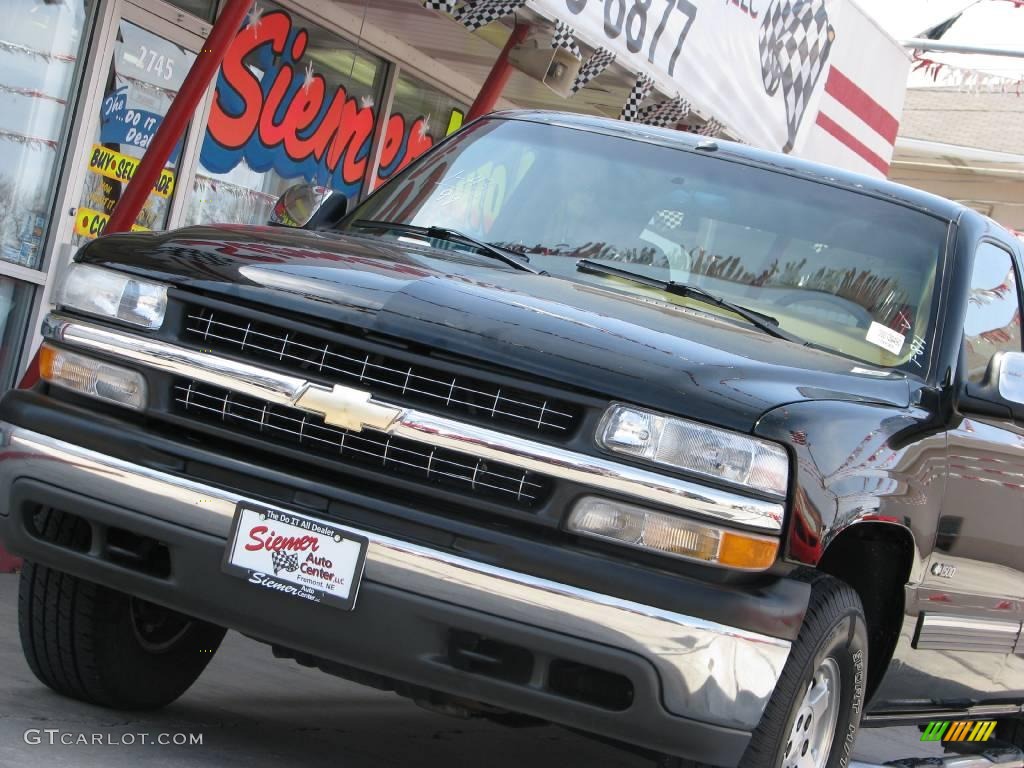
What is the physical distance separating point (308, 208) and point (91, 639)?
1.46 metres

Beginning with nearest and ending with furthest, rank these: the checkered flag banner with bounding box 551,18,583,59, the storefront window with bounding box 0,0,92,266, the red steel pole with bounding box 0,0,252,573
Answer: the red steel pole with bounding box 0,0,252,573, the checkered flag banner with bounding box 551,18,583,59, the storefront window with bounding box 0,0,92,266

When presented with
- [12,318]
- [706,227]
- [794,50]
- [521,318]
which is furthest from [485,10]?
[521,318]

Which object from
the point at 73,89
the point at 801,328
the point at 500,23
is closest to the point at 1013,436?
the point at 801,328

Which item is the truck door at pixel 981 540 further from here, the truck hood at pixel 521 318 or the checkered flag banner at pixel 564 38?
the checkered flag banner at pixel 564 38

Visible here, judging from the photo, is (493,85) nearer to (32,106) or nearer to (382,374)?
(32,106)

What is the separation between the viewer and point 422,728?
5.79 meters

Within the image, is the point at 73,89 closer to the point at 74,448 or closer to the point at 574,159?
the point at 574,159

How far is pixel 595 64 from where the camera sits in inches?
339

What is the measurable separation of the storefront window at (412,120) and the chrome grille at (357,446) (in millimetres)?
7609

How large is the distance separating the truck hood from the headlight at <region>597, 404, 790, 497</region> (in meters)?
0.03

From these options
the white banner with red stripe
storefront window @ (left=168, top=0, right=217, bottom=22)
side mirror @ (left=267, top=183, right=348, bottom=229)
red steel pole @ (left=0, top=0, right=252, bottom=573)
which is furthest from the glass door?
side mirror @ (left=267, top=183, right=348, bottom=229)

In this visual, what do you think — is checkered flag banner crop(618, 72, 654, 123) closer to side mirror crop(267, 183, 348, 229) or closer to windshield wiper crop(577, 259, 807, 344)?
side mirror crop(267, 183, 348, 229)

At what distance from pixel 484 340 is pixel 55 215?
561 centimetres

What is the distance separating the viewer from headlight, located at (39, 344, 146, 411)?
4.02m
